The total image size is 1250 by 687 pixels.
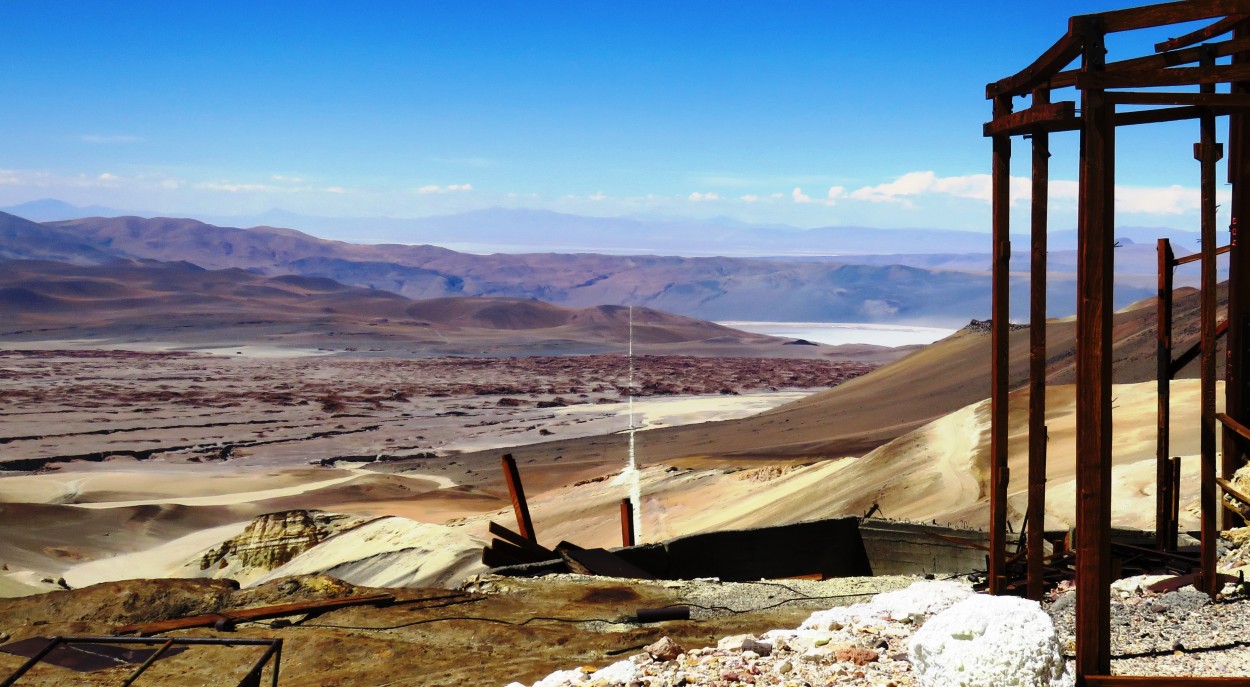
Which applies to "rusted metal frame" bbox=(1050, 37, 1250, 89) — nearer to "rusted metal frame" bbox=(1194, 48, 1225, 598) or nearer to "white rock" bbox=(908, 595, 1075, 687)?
"rusted metal frame" bbox=(1194, 48, 1225, 598)

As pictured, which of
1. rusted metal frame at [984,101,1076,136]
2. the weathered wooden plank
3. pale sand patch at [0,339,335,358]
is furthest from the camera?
pale sand patch at [0,339,335,358]

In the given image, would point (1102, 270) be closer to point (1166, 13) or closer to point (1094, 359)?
point (1094, 359)

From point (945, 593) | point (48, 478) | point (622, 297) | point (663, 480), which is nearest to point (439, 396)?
point (48, 478)

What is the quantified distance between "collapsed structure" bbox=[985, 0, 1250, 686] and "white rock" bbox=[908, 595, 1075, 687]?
42 centimetres

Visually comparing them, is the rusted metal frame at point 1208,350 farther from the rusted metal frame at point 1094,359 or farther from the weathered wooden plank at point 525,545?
the weathered wooden plank at point 525,545

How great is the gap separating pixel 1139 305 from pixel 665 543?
28430mm

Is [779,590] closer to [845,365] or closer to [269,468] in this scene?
[269,468]

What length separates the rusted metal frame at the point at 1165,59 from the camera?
5.34 meters

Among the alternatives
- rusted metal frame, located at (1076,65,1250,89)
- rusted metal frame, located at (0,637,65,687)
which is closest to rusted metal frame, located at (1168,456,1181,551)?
rusted metal frame, located at (1076,65,1250,89)

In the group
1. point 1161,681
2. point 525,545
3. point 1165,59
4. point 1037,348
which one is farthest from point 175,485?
point 1161,681

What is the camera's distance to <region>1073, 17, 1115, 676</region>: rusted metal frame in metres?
4.51

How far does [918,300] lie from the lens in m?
145

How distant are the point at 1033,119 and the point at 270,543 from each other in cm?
1380

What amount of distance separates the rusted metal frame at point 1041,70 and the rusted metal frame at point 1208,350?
1.28 m
